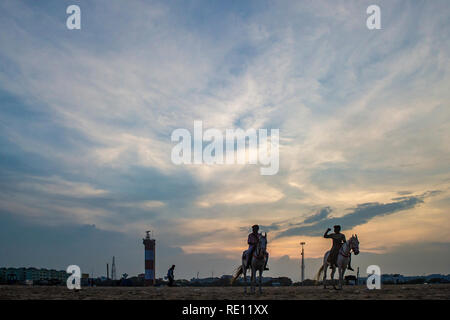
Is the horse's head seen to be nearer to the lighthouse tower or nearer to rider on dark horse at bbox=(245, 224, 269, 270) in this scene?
rider on dark horse at bbox=(245, 224, 269, 270)

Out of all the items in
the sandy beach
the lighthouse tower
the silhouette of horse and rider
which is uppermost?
the silhouette of horse and rider

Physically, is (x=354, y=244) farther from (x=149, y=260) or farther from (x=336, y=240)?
(x=149, y=260)

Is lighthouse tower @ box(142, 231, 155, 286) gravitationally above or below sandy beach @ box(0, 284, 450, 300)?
below

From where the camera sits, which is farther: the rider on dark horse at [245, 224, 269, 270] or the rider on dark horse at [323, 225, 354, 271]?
the rider on dark horse at [323, 225, 354, 271]

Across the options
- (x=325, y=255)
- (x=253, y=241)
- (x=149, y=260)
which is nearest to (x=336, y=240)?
(x=325, y=255)

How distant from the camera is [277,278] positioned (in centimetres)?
9800

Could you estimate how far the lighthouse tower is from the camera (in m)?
106

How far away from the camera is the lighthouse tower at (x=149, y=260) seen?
348 ft

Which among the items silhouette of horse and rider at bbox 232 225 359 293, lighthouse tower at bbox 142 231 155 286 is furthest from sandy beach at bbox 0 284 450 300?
lighthouse tower at bbox 142 231 155 286

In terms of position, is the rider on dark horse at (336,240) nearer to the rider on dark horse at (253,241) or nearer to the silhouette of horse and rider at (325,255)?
the silhouette of horse and rider at (325,255)

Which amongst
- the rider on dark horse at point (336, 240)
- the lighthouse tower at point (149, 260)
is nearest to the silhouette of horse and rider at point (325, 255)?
the rider on dark horse at point (336, 240)

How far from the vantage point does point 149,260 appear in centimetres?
11044
